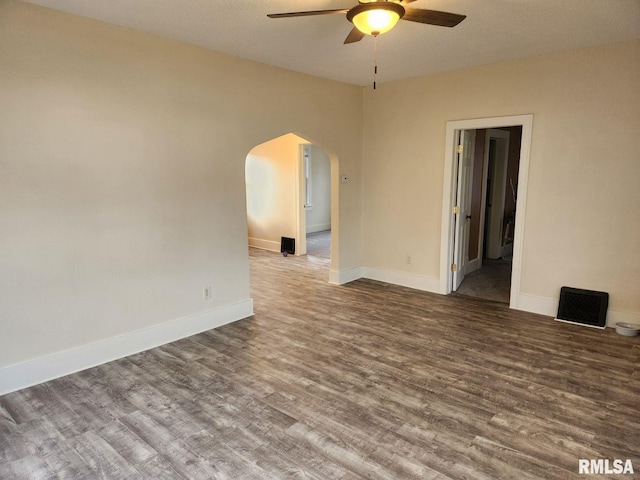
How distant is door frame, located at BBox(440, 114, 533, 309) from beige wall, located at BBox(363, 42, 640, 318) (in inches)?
2.4

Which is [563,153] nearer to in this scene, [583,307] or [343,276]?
[583,307]

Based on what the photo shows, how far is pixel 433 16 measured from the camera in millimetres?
2293

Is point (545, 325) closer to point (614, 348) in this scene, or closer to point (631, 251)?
point (614, 348)

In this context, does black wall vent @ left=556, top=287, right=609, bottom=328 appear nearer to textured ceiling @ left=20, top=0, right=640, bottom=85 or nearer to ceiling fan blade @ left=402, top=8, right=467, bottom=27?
textured ceiling @ left=20, top=0, right=640, bottom=85

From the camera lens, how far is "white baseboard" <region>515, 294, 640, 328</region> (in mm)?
3838

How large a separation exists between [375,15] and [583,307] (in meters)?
3.52

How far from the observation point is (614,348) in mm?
3479

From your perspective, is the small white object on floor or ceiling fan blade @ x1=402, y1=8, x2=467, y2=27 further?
the small white object on floor

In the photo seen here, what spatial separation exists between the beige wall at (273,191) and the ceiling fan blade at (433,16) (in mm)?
4650

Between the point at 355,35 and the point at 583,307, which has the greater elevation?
the point at 355,35

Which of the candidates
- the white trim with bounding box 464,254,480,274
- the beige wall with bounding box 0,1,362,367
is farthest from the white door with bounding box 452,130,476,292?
the beige wall with bounding box 0,1,362,367

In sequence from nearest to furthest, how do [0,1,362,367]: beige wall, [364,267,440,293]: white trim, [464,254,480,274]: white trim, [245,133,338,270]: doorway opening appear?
[0,1,362,367]: beige wall, [364,267,440,293]: white trim, [464,254,480,274]: white trim, [245,133,338,270]: doorway opening

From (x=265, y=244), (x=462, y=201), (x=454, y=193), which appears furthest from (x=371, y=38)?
(x=265, y=244)

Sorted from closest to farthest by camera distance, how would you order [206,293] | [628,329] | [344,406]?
1. [344,406]
2. [628,329]
3. [206,293]
